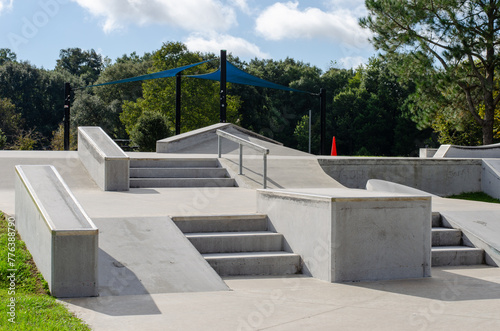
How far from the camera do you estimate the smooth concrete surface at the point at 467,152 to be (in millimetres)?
18828

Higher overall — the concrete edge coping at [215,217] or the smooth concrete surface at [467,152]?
the smooth concrete surface at [467,152]

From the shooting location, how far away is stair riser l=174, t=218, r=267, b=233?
7.36 metres

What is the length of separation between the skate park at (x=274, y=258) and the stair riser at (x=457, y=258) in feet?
0.05

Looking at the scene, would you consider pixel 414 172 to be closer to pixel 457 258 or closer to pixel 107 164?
pixel 457 258

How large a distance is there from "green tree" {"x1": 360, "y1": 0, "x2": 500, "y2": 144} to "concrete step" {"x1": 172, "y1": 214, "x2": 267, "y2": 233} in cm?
2047

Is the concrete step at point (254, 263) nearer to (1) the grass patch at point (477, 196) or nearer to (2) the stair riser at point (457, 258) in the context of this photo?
(2) the stair riser at point (457, 258)

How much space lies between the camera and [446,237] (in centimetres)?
808

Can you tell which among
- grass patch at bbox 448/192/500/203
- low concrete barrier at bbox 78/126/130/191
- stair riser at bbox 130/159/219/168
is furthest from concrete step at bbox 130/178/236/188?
grass patch at bbox 448/192/500/203

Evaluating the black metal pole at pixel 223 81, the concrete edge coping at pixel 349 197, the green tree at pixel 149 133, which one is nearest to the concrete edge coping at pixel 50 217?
the concrete edge coping at pixel 349 197

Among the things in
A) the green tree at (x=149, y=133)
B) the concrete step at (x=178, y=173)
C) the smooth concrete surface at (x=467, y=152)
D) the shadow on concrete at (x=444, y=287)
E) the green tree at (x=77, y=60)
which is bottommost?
the shadow on concrete at (x=444, y=287)

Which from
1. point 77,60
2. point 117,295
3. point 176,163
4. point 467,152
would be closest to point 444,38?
point 467,152

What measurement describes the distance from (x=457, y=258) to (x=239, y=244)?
310 cm

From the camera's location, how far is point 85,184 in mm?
11352

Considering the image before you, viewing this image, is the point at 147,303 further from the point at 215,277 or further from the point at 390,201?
the point at 390,201
